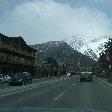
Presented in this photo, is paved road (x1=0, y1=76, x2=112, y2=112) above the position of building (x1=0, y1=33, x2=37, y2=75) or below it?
below

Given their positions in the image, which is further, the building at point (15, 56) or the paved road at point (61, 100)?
the building at point (15, 56)

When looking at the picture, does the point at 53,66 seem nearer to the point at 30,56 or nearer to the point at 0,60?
the point at 30,56

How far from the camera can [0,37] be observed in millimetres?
99000

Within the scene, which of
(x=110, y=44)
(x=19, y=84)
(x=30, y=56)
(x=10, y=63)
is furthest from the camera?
(x=30, y=56)

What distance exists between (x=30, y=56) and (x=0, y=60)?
42.3 metres

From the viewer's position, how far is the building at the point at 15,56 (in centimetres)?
9956

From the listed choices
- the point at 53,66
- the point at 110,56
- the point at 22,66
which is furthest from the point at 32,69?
the point at 53,66

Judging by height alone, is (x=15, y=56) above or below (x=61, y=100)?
above

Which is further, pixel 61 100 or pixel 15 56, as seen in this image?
pixel 15 56

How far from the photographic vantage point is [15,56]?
112062 mm

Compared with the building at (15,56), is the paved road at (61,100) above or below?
below

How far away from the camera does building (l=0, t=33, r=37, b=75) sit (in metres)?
99.6

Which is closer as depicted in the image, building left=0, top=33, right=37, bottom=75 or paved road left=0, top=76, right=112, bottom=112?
paved road left=0, top=76, right=112, bottom=112

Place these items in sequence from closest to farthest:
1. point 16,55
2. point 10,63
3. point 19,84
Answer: point 19,84, point 10,63, point 16,55
